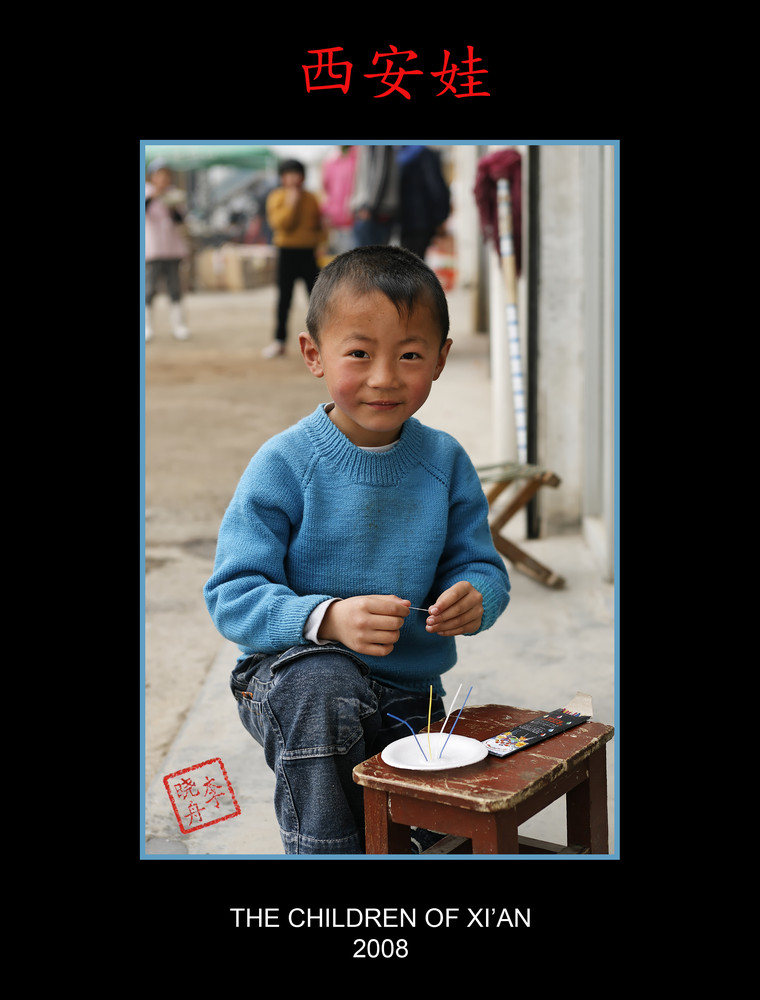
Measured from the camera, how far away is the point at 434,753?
177 cm

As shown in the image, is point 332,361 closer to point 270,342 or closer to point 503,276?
point 503,276

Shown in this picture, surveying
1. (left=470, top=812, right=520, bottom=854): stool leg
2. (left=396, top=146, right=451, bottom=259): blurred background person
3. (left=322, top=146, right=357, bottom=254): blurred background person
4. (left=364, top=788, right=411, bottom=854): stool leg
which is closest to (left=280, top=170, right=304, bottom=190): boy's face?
(left=396, top=146, right=451, bottom=259): blurred background person

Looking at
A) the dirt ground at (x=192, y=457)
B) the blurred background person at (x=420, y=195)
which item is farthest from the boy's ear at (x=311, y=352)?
the blurred background person at (x=420, y=195)

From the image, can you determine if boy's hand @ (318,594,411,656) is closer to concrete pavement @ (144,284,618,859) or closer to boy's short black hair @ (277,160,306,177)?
concrete pavement @ (144,284,618,859)

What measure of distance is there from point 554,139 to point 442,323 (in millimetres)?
366

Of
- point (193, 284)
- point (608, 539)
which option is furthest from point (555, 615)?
point (193, 284)

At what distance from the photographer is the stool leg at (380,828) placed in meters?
1.72

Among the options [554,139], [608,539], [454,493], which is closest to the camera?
[554,139]

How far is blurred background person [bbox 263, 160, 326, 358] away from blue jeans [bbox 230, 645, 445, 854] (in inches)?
257

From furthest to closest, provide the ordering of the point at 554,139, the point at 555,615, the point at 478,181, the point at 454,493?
the point at 478,181, the point at 555,615, the point at 454,493, the point at 554,139

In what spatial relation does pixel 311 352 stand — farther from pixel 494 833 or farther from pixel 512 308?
pixel 512 308

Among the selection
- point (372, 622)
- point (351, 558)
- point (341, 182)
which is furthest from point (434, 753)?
point (341, 182)

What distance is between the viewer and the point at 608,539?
410 centimetres

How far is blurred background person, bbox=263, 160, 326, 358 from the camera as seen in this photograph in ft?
26.9
